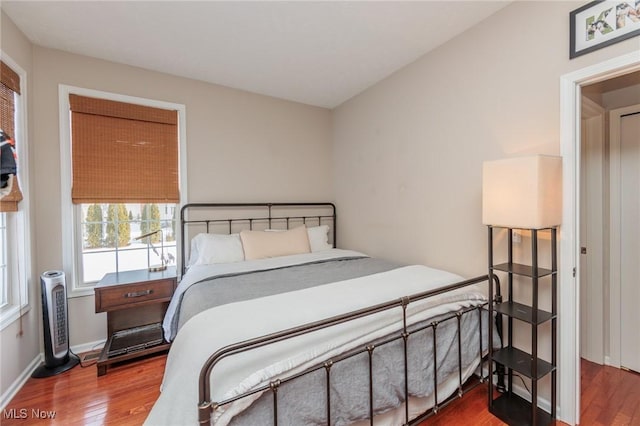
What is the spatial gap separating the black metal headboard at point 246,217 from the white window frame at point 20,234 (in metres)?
1.13

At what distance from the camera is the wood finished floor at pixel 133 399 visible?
1.73m

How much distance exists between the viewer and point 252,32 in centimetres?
218

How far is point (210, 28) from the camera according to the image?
6.99ft

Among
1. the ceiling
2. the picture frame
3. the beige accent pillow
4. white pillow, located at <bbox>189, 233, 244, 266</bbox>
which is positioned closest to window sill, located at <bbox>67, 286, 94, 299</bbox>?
white pillow, located at <bbox>189, 233, 244, 266</bbox>

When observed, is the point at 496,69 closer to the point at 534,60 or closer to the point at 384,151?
the point at 534,60

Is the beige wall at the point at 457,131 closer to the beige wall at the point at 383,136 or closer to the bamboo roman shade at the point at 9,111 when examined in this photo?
the beige wall at the point at 383,136

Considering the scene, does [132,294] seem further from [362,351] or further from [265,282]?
[362,351]

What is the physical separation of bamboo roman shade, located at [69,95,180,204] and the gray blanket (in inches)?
51.7

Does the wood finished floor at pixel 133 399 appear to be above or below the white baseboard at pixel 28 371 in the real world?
below

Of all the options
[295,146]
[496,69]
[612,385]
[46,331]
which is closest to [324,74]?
[295,146]

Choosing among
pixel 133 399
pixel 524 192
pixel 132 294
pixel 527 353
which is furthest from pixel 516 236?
pixel 132 294

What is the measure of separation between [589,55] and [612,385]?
7.37 feet

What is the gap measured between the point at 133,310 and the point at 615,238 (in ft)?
14.0

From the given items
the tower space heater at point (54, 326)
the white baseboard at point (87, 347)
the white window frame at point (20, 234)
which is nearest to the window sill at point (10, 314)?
the white window frame at point (20, 234)
